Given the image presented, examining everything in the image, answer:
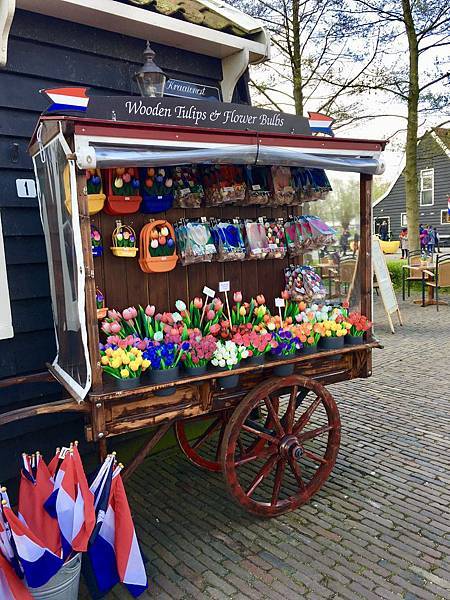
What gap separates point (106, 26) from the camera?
3523mm

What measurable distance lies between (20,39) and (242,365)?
2.35 m

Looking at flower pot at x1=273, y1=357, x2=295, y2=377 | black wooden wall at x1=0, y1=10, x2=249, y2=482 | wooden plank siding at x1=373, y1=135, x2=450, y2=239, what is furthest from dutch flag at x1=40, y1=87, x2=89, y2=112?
wooden plank siding at x1=373, y1=135, x2=450, y2=239

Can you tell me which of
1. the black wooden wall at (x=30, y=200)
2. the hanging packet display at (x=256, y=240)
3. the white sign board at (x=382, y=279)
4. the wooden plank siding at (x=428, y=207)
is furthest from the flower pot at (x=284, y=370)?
the wooden plank siding at (x=428, y=207)

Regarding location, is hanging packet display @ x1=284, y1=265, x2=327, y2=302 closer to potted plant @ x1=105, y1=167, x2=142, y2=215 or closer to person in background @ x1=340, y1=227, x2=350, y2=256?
person in background @ x1=340, y1=227, x2=350, y2=256

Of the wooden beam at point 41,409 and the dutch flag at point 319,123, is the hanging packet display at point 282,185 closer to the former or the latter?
the dutch flag at point 319,123

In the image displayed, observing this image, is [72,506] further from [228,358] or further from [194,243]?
[194,243]

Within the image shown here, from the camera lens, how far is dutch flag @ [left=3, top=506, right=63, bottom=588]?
2.05 m

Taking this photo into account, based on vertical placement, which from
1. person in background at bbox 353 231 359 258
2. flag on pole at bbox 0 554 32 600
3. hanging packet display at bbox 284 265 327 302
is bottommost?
flag on pole at bbox 0 554 32 600

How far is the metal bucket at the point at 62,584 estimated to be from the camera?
2.23m

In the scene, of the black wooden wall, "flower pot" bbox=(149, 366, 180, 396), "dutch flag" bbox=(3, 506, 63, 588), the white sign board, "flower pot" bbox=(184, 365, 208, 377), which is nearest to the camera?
"dutch flag" bbox=(3, 506, 63, 588)

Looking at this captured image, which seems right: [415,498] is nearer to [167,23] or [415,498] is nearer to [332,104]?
[167,23]

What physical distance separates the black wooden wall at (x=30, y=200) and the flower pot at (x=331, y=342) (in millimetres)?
1731

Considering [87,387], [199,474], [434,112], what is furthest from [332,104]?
[87,387]

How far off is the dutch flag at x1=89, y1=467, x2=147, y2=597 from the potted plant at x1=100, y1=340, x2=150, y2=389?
1.38 feet
